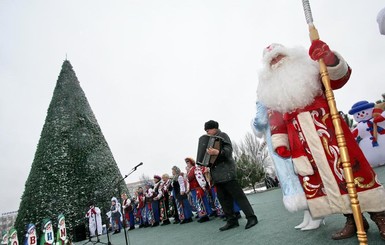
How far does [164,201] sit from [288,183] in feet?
21.9

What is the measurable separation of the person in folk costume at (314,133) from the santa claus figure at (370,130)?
228 inches

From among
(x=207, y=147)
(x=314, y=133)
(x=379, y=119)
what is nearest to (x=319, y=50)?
(x=314, y=133)

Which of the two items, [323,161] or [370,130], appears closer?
[323,161]

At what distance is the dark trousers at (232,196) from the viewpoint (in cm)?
381

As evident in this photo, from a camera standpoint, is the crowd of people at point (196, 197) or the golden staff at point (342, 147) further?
the crowd of people at point (196, 197)

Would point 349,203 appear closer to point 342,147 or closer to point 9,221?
point 342,147

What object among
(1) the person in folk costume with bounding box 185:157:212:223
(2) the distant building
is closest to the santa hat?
(1) the person in folk costume with bounding box 185:157:212:223

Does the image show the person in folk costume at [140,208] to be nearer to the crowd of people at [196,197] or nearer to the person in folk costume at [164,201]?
the crowd of people at [196,197]

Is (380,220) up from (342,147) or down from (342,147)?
down

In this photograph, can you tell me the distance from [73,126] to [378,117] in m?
13.8

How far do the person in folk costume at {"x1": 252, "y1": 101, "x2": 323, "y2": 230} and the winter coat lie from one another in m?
0.81

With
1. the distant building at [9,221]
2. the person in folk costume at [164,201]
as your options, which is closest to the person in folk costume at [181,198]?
the person in folk costume at [164,201]

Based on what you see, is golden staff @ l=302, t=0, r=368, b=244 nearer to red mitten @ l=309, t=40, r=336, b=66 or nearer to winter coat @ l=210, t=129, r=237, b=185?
red mitten @ l=309, t=40, r=336, b=66

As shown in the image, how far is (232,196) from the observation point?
4012 mm
